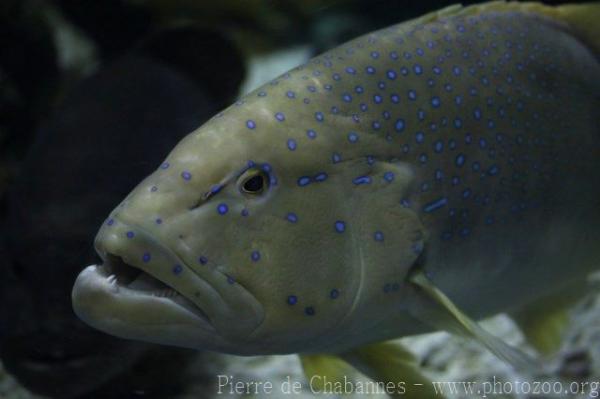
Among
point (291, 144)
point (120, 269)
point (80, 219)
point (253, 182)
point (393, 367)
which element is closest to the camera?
point (120, 269)

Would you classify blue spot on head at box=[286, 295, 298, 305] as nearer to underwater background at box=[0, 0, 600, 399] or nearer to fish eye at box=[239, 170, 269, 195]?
fish eye at box=[239, 170, 269, 195]

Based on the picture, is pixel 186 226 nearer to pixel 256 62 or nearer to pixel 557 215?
pixel 557 215

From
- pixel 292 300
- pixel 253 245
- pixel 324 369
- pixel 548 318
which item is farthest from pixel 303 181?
pixel 548 318

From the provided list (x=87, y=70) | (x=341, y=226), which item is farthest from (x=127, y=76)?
(x=341, y=226)

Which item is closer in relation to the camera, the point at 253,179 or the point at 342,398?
the point at 253,179

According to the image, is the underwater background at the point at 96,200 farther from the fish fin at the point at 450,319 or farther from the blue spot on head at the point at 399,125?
the blue spot on head at the point at 399,125

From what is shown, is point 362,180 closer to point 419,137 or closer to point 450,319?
point 419,137

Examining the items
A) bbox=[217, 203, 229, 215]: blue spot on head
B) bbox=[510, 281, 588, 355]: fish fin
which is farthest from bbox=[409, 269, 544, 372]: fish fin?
bbox=[510, 281, 588, 355]: fish fin
